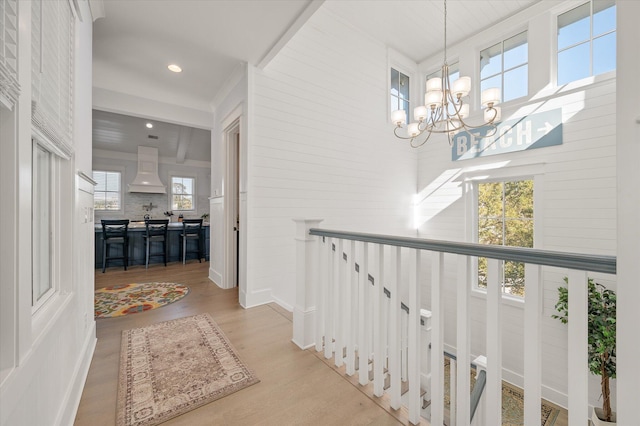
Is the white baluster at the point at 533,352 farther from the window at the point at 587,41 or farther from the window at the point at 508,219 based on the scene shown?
the window at the point at 587,41

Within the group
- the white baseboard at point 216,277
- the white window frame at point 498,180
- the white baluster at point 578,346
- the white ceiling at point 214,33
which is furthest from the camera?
the white baseboard at point 216,277

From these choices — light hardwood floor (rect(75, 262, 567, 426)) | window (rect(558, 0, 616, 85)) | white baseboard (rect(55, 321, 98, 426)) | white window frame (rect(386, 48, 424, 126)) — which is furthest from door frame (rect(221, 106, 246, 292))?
window (rect(558, 0, 616, 85))

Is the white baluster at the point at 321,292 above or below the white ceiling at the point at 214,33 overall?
below

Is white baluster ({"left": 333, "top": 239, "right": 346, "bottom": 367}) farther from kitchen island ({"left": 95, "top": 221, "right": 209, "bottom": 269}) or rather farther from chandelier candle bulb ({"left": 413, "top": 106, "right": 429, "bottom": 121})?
kitchen island ({"left": 95, "top": 221, "right": 209, "bottom": 269})

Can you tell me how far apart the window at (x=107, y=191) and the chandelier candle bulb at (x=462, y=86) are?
7.77 metres

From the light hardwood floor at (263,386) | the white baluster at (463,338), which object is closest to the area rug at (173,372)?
the light hardwood floor at (263,386)

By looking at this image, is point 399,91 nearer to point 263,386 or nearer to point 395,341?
point 395,341

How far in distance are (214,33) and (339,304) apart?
109 inches

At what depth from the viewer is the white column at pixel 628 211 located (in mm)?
776

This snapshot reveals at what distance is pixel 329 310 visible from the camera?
203cm

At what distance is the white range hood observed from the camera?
6.79m

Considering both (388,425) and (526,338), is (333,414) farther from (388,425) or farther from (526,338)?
(526,338)

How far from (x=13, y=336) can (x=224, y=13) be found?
8.57 ft

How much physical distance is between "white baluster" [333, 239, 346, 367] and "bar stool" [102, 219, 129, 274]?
458cm
